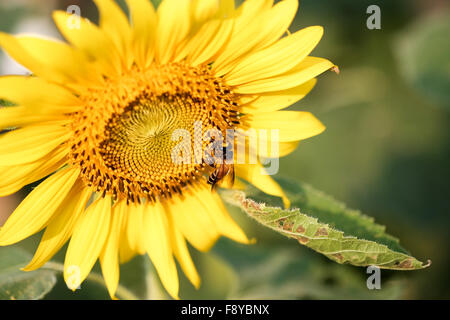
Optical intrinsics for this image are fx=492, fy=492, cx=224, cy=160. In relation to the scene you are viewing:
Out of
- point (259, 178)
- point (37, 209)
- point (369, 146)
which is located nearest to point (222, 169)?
point (259, 178)

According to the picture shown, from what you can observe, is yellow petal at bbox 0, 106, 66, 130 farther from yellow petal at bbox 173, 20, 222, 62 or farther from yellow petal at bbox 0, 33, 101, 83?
yellow petal at bbox 173, 20, 222, 62

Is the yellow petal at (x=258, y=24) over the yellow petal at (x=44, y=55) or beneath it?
over

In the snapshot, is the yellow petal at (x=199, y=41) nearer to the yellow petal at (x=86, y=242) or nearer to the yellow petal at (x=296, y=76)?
the yellow petal at (x=296, y=76)

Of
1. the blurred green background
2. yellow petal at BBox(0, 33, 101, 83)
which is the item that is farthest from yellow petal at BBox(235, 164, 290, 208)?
the blurred green background

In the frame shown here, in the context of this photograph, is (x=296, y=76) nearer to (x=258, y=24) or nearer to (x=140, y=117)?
(x=258, y=24)

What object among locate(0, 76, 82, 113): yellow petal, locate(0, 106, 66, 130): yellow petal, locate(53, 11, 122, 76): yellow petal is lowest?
locate(0, 106, 66, 130): yellow petal

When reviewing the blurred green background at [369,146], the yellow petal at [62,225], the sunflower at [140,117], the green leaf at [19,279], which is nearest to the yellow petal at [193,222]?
the sunflower at [140,117]

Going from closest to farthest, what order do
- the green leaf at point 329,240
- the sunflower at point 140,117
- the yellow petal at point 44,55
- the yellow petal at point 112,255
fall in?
the yellow petal at point 44,55 → the sunflower at point 140,117 → the green leaf at point 329,240 → the yellow petal at point 112,255
